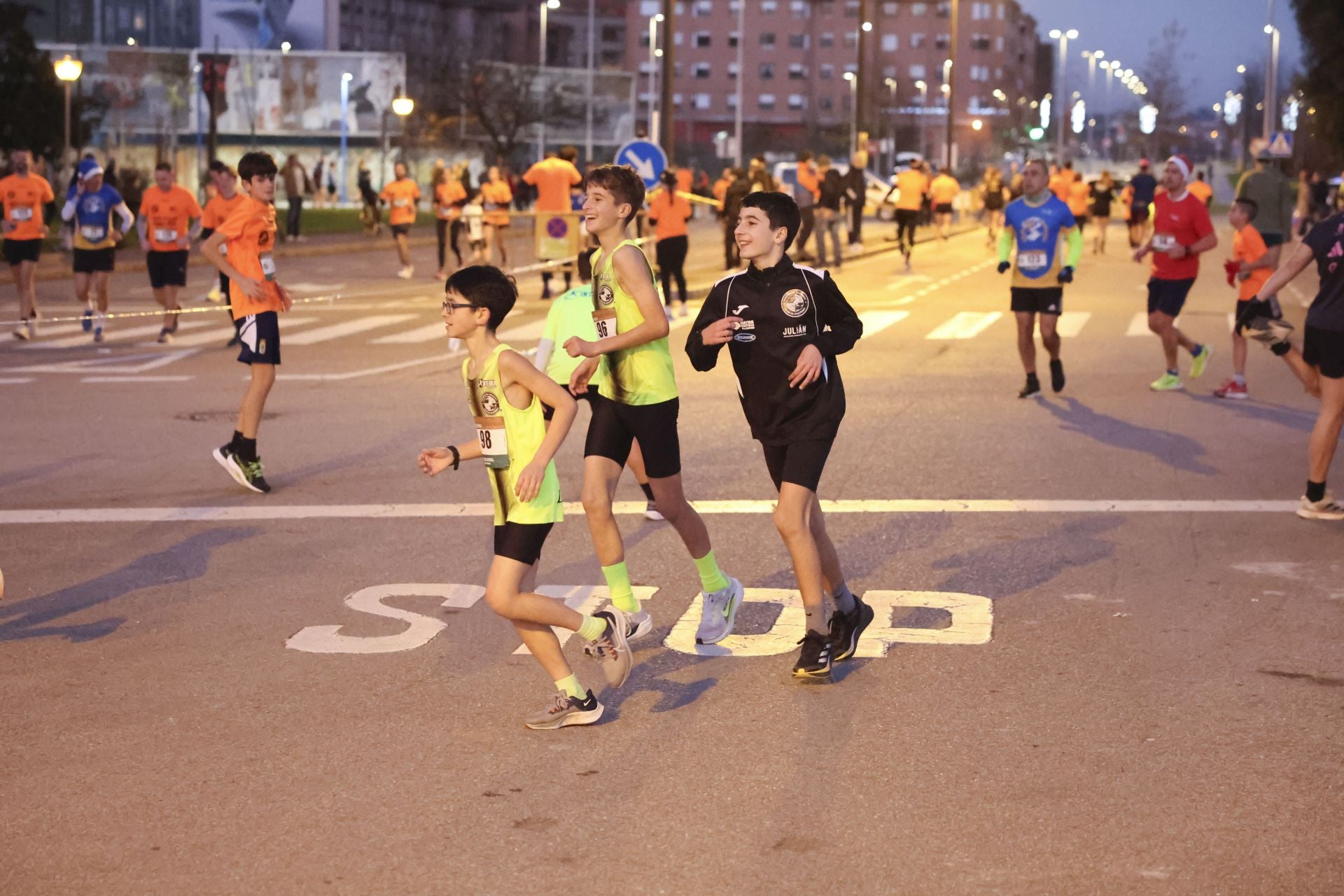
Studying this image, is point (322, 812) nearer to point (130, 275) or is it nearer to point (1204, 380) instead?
point (1204, 380)

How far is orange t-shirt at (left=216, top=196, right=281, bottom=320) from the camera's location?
1082 centimetres

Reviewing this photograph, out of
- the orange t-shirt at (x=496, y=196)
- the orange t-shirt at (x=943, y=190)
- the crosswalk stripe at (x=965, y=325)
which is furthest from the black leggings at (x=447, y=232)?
the orange t-shirt at (x=943, y=190)

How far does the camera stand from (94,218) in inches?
762

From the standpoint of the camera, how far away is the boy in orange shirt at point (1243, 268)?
45.8ft

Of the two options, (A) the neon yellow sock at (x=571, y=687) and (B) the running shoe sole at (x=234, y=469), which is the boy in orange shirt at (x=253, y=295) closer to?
(B) the running shoe sole at (x=234, y=469)

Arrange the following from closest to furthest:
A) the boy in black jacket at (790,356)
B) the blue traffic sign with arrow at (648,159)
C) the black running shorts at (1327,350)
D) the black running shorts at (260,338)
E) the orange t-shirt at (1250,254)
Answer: the boy in black jacket at (790,356), the black running shorts at (1327,350), the black running shorts at (260,338), the orange t-shirt at (1250,254), the blue traffic sign with arrow at (648,159)

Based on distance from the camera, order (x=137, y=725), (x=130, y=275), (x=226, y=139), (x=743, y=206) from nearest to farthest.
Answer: (x=137, y=725), (x=743, y=206), (x=130, y=275), (x=226, y=139)

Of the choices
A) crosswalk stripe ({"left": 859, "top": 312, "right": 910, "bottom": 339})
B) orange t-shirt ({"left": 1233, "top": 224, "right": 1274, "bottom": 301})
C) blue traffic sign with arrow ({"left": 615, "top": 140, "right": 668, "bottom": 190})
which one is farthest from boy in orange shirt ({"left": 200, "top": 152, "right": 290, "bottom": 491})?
blue traffic sign with arrow ({"left": 615, "top": 140, "right": 668, "bottom": 190})

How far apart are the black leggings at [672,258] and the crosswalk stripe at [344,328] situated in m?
3.25

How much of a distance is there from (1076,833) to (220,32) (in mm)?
96414

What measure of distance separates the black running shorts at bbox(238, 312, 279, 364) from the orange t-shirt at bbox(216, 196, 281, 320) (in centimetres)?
10

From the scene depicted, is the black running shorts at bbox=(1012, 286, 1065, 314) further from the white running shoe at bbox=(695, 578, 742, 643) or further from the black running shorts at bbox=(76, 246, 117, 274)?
the black running shorts at bbox=(76, 246, 117, 274)

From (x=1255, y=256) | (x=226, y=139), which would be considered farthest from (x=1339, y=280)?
(x=226, y=139)

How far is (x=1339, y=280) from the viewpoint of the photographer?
30.7 feet
